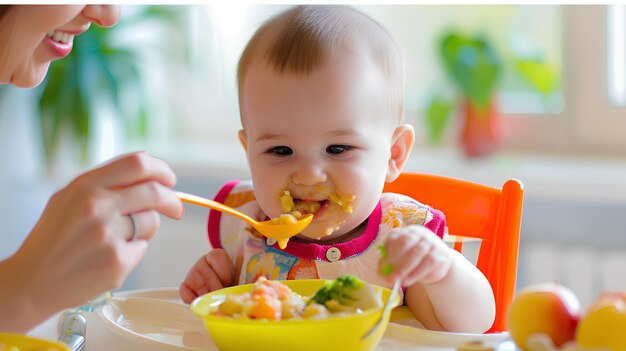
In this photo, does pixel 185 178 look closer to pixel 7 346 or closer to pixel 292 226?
pixel 292 226

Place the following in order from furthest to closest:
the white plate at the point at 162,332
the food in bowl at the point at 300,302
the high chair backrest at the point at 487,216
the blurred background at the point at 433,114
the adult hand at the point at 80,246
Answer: the blurred background at the point at 433,114 → the high chair backrest at the point at 487,216 → the white plate at the point at 162,332 → the food in bowl at the point at 300,302 → the adult hand at the point at 80,246

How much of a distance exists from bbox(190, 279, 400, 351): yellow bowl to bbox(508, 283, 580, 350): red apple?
5.0 inches

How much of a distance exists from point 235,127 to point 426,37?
0.87 m

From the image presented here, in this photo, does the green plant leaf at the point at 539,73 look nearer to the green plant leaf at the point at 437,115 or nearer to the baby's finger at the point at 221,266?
the green plant leaf at the point at 437,115

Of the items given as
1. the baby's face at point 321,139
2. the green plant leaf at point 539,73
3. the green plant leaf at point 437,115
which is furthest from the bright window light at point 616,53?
the baby's face at point 321,139

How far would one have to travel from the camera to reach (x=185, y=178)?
3010 mm

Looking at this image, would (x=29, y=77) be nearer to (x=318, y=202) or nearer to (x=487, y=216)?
(x=318, y=202)

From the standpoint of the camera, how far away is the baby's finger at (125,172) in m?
0.81

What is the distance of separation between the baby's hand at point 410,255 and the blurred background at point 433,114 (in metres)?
1.54

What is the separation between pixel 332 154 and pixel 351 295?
0.29 metres

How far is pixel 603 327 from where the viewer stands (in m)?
0.80

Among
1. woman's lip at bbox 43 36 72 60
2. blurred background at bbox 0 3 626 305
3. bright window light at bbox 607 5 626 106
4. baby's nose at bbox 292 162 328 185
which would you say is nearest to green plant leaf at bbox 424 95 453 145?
blurred background at bbox 0 3 626 305

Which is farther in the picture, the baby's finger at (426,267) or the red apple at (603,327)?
the baby's finger at (426,267)

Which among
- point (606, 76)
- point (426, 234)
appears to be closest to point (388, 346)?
point (426, 234)
